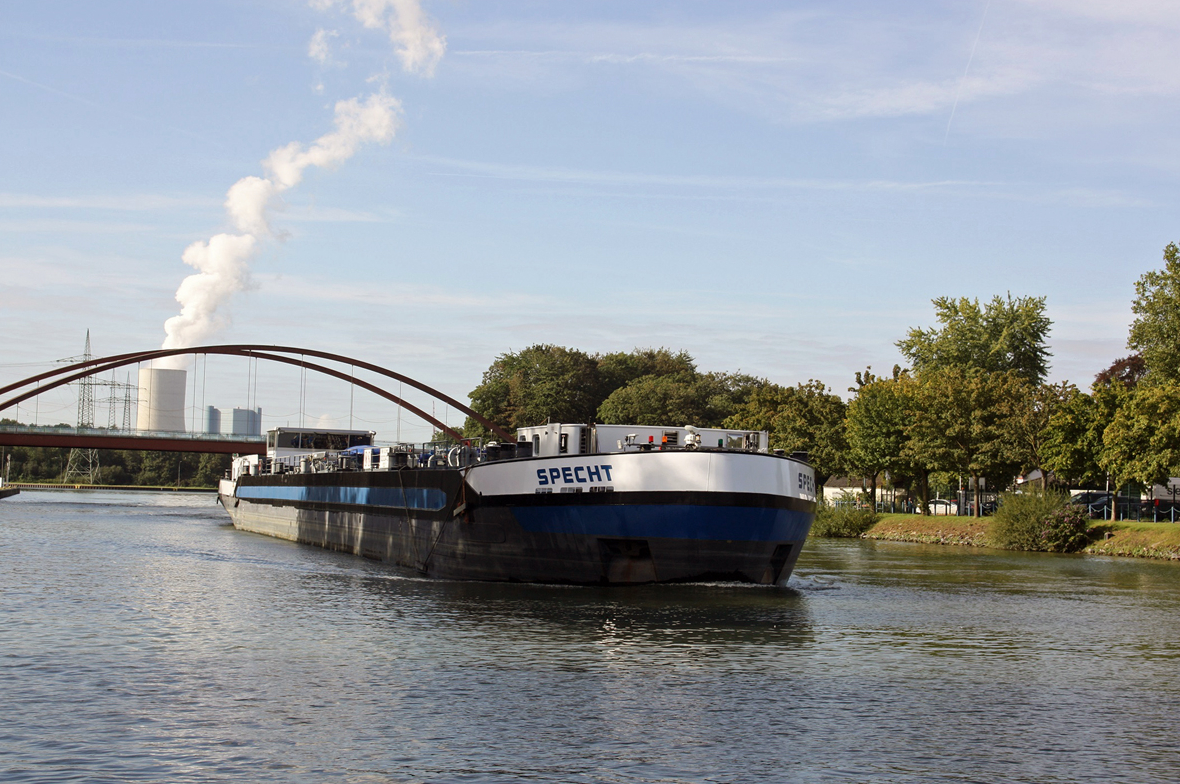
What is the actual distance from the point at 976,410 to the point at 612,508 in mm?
47149

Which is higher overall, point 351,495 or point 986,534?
point 351,495

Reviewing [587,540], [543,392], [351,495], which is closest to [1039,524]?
[351,495]

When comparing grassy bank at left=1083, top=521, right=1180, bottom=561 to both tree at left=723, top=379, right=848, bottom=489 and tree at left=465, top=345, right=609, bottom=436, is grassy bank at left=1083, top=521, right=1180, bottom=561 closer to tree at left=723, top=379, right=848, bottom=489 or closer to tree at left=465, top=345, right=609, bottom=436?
tree at left=723, top=379, right=848, bottom=489

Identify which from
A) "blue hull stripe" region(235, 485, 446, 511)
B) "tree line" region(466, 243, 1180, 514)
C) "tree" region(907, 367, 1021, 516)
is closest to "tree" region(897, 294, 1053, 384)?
"tree line" region(466, 243, 1180, 514)

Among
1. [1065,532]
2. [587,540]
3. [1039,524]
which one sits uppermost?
[587,540]

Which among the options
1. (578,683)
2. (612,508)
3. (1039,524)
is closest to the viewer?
(578,683)

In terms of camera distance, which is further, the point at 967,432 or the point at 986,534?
the point at 967,432

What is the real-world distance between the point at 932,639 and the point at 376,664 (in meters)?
12.4

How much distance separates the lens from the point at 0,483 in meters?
168

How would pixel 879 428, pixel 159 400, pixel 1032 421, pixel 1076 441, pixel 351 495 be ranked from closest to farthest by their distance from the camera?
pixel 351 495 < pixel 1076 441 < pixel 1032 421 < pixel 879 428 < pixel 159 400

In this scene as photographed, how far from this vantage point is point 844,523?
74312 millimetres

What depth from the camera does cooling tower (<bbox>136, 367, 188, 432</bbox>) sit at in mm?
132125

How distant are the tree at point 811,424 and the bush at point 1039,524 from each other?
22.5 metres

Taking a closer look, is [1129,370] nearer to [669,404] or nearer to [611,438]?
[669,404]
